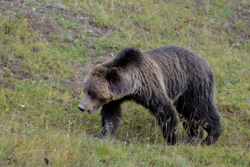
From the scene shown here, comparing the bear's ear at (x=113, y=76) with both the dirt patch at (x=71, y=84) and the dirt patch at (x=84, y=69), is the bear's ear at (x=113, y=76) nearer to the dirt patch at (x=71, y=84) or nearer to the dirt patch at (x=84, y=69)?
the dirt patch at (x=71, y=84)

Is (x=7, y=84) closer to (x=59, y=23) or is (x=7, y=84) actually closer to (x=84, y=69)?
(x=84, y=69)

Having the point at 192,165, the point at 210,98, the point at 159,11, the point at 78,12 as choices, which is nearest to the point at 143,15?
the point at 159,11

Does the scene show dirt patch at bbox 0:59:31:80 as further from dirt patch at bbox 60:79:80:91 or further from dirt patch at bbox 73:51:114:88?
dirt patch at bbox 73:51:114:88

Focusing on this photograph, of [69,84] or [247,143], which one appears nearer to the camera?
[247,143]

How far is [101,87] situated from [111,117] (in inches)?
31.8

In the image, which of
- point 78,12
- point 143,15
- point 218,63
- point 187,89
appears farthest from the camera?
point 143,15

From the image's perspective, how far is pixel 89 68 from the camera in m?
8.16

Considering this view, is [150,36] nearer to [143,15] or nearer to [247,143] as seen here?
Answer: [143,15]

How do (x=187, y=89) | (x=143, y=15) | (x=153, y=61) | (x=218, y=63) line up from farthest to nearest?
(x=143, y=15), (x=218, y=63), (x=187, y=89), (x=153, y=61)

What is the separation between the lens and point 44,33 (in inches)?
344

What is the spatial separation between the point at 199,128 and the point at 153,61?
1.66 m

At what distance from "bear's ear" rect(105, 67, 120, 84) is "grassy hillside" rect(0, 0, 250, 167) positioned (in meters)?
0.97

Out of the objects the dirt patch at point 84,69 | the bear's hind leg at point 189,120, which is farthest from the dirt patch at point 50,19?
the bear's hind leg at point 189,120

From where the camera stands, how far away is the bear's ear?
17.6 feet
